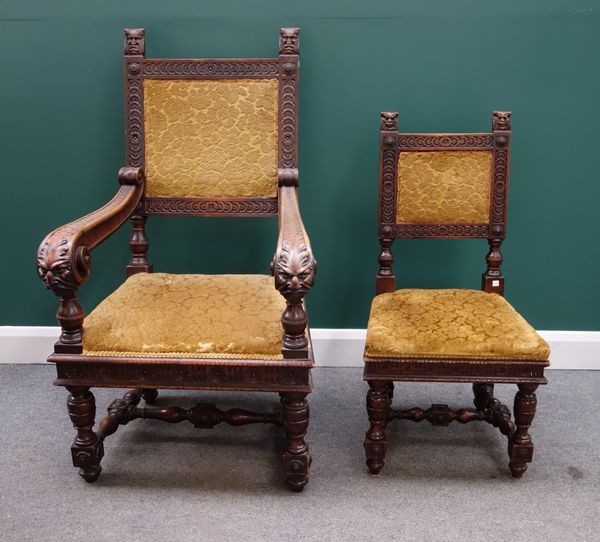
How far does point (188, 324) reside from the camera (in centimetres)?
195

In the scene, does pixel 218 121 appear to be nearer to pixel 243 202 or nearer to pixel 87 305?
pixel 243 202

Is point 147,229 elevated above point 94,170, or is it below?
below

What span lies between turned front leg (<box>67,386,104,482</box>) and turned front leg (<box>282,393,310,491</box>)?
0.61 m

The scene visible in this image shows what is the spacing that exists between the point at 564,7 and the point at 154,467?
7.89 feet

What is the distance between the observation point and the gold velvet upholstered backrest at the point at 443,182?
7.82 feet

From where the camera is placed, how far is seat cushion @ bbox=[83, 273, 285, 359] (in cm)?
190

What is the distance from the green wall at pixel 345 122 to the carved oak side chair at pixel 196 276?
1.31ft

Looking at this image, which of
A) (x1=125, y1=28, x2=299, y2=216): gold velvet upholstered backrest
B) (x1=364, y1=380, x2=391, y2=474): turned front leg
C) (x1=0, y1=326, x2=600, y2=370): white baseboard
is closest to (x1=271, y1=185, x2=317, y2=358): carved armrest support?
(x1=364, y1=380, x2=391, y2=474): turned front leg

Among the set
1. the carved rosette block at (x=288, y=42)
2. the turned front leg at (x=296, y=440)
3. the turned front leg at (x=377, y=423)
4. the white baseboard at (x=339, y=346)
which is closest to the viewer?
the turned front leg at (x=296, y=440)

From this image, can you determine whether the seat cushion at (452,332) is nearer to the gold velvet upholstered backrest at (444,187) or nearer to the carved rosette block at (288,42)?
the gold velvet upholstered backrest at (444,187)

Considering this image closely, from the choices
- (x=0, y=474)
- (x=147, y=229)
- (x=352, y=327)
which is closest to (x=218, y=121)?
(x=147, y=229)

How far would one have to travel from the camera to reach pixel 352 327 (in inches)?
118

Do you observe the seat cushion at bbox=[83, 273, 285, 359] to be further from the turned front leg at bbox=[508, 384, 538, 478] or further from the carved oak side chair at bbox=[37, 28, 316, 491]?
the turned front leg at bbox=[508, 384, 538, 478]

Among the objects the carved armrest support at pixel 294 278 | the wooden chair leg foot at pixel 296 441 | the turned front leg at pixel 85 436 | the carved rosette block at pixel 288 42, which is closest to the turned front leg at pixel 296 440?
the wooden chair leg foot at pixel 296 441
